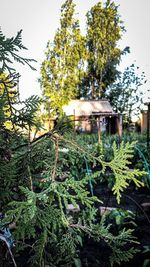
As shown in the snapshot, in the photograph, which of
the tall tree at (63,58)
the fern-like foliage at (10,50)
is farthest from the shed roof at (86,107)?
the fern-like foliage at (10,50)

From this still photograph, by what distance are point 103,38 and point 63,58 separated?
217 inches

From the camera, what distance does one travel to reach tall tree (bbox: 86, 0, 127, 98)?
30406 millimetres

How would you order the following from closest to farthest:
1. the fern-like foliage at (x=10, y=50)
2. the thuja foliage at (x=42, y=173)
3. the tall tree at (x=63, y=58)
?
the thuja foliage at (x=42, y=173)
the fern-like foliage at (x=10, y=50)
the tall tree at (x=63, y=58)

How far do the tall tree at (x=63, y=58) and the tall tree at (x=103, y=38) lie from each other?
1.73m

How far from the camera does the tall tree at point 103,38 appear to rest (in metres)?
30.4

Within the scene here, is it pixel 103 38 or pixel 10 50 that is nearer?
pixel 10 50

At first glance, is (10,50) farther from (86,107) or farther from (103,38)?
(103,38)

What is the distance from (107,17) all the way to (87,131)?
13970 mm

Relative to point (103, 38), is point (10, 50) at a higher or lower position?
lower

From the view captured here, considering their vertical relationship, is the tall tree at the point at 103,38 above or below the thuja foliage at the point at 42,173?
above

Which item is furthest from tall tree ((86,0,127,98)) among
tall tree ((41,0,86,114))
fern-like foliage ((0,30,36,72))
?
fern-like foliage ((0,30,36,72))

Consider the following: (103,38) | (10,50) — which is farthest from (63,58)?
(10,50)

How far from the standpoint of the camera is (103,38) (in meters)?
30.5

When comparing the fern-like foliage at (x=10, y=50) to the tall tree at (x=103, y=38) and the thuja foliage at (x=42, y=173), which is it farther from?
the tall tree at (x=103, y=38)
